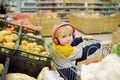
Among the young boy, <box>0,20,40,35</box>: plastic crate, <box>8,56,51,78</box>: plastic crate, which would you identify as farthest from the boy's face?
<box>0,20,40,35</box>: plastic crate

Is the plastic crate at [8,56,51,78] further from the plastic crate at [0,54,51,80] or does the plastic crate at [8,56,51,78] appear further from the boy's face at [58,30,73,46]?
the boy's face at [58,30,73,46]

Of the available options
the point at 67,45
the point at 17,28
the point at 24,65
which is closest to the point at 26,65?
the point at 24,65

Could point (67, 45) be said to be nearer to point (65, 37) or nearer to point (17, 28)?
point (65, 37)

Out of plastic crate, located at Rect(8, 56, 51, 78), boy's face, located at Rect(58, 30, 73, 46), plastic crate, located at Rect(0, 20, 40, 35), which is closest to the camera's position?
plastic crate, located at Rect(8, 56, 51, 78)

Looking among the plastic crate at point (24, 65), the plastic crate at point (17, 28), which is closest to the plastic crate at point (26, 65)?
the plastic crate at point (24, 65)

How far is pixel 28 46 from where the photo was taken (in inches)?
103

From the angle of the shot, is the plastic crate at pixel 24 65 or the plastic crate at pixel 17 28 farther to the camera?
the plastic crate at pixel 17 28

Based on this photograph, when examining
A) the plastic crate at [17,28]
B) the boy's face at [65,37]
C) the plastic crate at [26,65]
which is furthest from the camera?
the plastic crate at [17,28]

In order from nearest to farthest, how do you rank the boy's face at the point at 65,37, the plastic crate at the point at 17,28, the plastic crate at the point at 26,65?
the plastic crate at the point at 26,65, the boy's face at the point at 65,37, the plastic crate at the point at 17,28

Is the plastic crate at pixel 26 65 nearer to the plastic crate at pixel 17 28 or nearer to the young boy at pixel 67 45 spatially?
the young boy at pixel 67 45

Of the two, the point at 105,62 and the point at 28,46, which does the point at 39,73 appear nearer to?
the point at 28,46

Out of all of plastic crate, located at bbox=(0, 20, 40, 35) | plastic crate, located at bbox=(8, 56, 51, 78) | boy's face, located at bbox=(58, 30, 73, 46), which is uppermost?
boy's face, located at bbox=(58, 30, 73, 46)

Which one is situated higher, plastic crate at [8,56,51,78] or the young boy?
the young boy

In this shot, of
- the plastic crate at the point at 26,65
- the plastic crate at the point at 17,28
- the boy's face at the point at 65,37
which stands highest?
the boy's face at the point at 65,37
